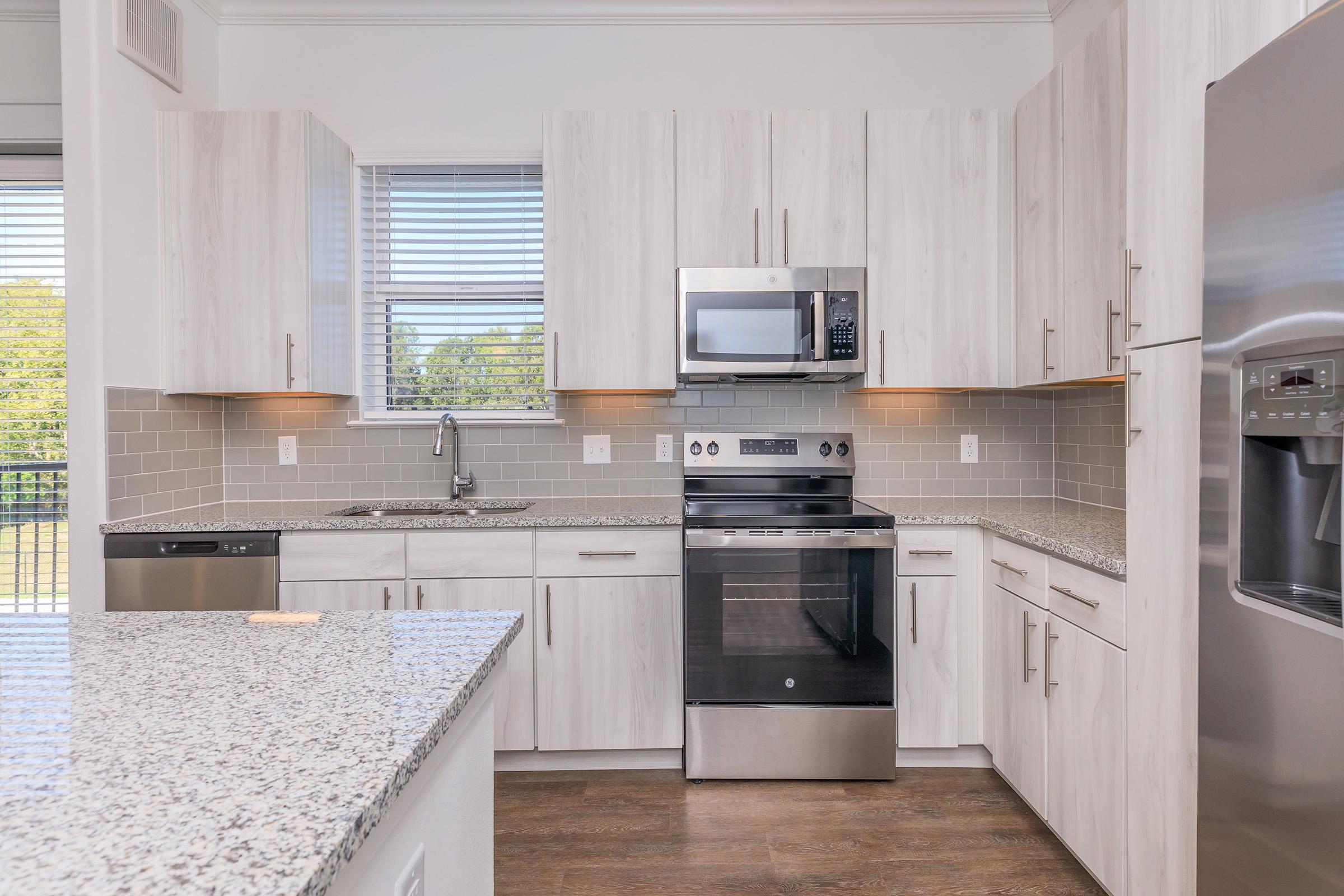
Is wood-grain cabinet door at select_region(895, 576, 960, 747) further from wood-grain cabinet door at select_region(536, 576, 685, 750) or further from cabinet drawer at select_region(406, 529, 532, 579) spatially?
cabinet drawer at select_region(406, 529, 532, 579)

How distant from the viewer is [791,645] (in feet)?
8.56

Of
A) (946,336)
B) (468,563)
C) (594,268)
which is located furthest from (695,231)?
(468,563)

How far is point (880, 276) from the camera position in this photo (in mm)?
2898

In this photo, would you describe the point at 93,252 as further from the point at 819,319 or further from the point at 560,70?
the point at 819,319

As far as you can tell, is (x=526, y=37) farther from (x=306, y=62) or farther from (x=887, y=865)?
(x=887, y=865)

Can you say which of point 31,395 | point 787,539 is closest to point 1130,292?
point 787,539

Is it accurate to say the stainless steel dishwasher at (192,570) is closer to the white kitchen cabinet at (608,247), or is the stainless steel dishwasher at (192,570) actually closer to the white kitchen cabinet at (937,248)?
the white kitchen cabinet at (608,247)

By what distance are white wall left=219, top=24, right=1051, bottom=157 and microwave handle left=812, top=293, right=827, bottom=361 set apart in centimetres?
99

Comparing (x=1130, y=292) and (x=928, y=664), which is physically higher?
(x=1130, y=292)

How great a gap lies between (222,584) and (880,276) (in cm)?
258

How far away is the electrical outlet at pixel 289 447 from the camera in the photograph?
324 cm

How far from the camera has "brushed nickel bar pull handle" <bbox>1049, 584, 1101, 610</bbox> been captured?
1945mm

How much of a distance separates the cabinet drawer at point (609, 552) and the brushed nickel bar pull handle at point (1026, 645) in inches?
44.1

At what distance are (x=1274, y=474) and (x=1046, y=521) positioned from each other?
1.27 metres
